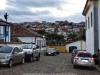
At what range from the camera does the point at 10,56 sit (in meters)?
16.7

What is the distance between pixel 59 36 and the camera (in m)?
78.2

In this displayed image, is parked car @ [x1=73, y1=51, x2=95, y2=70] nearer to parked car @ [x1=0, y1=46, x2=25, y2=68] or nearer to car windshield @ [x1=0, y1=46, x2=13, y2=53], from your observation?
parked car @ [x1=0, y1=46, x2=25, y2=68]

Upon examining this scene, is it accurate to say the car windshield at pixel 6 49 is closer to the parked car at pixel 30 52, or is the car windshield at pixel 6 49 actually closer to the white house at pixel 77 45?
the parked car at pixel 30 52

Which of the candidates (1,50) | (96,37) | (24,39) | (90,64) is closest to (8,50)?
(1,50)

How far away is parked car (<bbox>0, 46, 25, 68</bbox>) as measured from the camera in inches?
640

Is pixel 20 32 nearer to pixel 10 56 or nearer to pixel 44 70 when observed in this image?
pixel 10 56

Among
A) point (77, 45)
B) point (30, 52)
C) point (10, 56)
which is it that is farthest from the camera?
point (77, 45)

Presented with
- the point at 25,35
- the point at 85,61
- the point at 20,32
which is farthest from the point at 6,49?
the point at 20,32

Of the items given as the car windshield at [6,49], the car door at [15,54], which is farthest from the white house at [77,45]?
the car windshield at [6,49]

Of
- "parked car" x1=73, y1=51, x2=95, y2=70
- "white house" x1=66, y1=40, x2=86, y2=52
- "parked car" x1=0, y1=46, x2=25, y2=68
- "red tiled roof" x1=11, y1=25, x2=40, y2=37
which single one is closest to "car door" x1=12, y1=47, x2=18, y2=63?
"parked car" x1=0, y1=46, x2=25, y2=68

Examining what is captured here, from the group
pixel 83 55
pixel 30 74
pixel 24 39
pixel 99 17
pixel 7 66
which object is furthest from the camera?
pixel 24 39

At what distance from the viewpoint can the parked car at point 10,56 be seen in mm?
16266

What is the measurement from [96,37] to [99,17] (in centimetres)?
214

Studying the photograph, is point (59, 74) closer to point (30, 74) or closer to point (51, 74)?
point (51, 74)
